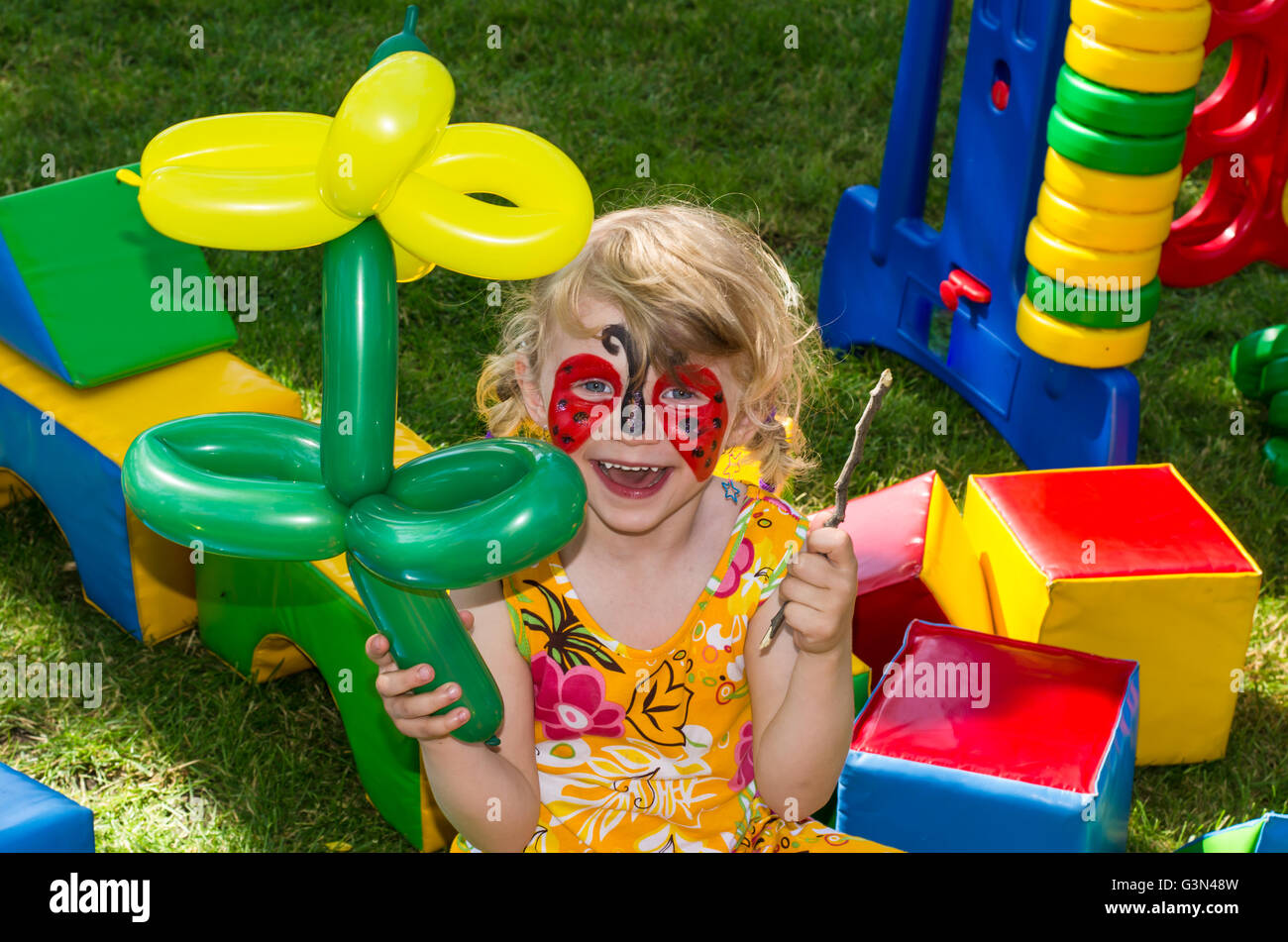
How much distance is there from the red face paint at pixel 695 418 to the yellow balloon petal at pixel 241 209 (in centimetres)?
52

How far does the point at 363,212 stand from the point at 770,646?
794mm

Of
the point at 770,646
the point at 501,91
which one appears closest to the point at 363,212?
the point at 770,646

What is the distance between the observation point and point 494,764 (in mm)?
1804

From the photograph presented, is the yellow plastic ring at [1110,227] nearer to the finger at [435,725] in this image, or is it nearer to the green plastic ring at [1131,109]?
the green plastic ring at [1131,109]

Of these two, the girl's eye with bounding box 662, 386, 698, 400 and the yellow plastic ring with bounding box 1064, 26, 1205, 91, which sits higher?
the yellow plastic ring with bounding box 1064, 26, 1205, 91

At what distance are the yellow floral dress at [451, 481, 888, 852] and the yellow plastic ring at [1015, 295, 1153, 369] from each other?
134 cm

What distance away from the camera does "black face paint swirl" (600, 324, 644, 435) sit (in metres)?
1.76

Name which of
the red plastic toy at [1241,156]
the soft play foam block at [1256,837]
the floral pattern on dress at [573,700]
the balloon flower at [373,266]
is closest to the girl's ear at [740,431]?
the floral pattern on dress at [573,700]

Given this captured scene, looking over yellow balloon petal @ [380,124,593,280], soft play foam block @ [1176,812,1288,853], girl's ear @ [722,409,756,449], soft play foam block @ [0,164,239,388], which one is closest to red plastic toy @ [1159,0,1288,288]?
soft play foam block @ [1176,812,1288,853]

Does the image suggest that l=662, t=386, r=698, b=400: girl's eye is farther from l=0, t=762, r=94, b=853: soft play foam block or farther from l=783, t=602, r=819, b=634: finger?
l=0, t=762, r=94, b=853: soft play foam block

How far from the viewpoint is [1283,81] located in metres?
3.52

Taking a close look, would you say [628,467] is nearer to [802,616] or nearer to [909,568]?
[802,616]

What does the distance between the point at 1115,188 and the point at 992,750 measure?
4.35 ft

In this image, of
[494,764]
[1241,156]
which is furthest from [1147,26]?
[494,764]
